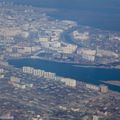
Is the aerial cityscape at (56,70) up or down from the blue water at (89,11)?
up

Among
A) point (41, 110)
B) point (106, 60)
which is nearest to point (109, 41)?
point (106, 60)

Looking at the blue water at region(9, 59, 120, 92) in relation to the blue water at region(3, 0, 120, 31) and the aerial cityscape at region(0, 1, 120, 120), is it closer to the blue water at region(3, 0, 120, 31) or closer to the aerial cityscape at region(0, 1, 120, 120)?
the aerial cityscape at region(0, 1, 120, 120)

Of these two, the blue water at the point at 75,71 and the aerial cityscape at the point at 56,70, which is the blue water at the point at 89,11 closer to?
the aerial cityscape at the point at 56,70

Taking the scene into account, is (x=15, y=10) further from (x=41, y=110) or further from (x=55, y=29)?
(x=41, y=110)

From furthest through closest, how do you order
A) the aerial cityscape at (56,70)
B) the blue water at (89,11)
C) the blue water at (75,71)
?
the blue water at (89,11) < the blue water at (75,71) < the aerial cityscape at (56,70)

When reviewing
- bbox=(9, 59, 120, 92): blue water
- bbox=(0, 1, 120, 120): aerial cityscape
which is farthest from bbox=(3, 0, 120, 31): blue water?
bbox=(9, 59, 120, 92): blue water

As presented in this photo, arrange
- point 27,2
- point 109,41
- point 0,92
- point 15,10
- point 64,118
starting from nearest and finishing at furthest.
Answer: point 64,118 < point 0,92 < point 109,41 < point 15,10 < point 27,2

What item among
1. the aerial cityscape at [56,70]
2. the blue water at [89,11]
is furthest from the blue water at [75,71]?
the blue water at [89,11]
